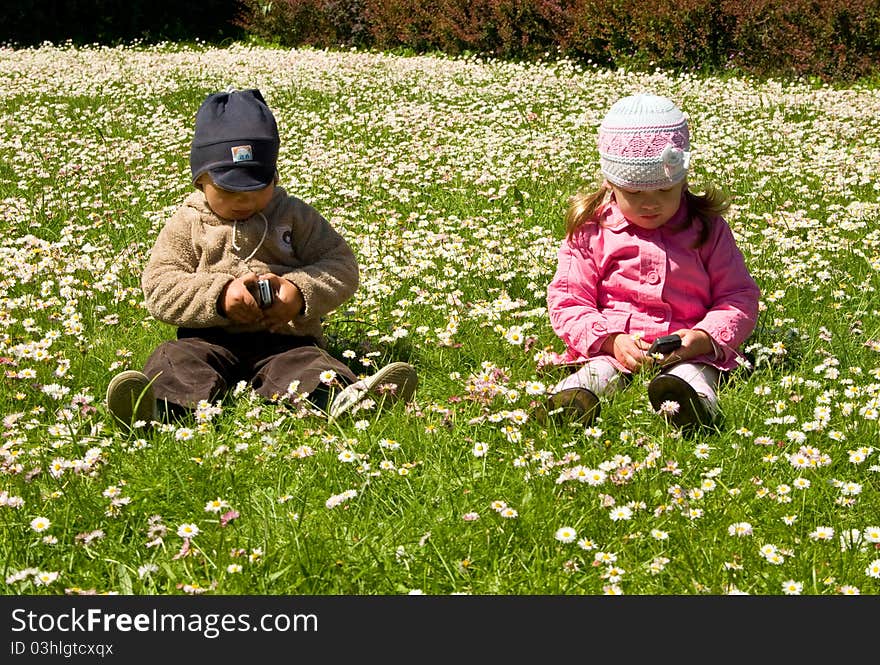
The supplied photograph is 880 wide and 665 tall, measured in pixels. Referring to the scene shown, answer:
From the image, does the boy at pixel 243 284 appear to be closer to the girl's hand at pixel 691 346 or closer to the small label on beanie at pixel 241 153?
the small label on beanie at pixel 241 153

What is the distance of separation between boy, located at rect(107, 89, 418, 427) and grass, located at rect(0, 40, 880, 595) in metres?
0.16

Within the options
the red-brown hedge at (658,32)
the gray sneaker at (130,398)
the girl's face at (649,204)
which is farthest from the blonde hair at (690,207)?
the red-brown hedge at (658,32)

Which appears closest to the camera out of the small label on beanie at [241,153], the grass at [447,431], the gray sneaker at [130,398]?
the grass at [447,431]

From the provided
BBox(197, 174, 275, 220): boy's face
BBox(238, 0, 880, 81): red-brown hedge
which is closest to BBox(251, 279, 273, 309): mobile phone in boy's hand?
BBox(197, 174, 275, 220): boy's face

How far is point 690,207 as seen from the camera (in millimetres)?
3992

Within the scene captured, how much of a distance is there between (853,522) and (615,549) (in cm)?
66

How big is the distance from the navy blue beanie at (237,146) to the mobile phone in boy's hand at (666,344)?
1.51m

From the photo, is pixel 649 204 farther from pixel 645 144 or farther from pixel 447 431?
pixel 447 431

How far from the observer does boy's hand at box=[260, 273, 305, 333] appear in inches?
Result: 152

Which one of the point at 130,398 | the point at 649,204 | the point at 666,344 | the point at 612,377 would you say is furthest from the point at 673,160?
the point at 130,398

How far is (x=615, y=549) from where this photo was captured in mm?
2760

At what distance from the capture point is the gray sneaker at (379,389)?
3.51 metres

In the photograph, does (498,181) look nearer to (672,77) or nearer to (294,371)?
(294,371)

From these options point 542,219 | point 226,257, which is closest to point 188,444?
point 226,257
